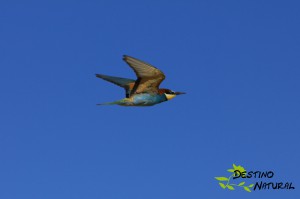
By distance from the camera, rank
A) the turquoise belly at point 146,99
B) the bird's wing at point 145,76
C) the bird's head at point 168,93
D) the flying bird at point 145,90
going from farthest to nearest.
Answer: the bird's head at point 168,93 < the turquoise belly at point 146,99 < the flying bird at point 145,90 < the bird's wing at point 145,76

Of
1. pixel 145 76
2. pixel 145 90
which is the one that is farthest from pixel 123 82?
pixel 145 76

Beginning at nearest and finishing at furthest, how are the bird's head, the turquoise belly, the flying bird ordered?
the flying bird → the turquoise belly → the bird's head

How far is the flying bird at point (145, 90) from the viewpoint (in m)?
15.5

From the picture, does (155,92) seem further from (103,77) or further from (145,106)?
(103,77)

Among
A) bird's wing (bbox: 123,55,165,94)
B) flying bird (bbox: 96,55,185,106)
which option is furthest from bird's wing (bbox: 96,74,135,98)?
bird's wing (bbox: 123,55,165,94)

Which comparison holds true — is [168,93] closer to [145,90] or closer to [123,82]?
[145,90]

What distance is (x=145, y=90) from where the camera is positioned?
16.0 m

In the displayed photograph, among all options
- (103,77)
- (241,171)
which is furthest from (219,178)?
(103,77)

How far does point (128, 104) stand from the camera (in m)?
16.0

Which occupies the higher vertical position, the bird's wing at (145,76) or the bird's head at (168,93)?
the bird's head at (168,93)

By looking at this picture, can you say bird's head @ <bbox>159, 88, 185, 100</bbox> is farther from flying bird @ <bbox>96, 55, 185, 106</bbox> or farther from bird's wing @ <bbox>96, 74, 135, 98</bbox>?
bird's wing @ <bbox>96, 74, 135, 98</bbox>

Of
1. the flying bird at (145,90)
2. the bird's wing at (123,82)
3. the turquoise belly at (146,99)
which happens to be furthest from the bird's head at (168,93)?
the bird's wing at (123,82)

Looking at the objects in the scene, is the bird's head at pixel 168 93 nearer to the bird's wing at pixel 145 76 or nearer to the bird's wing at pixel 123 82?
the bird's wing at pixel 145 76

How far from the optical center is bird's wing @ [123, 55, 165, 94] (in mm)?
14648
